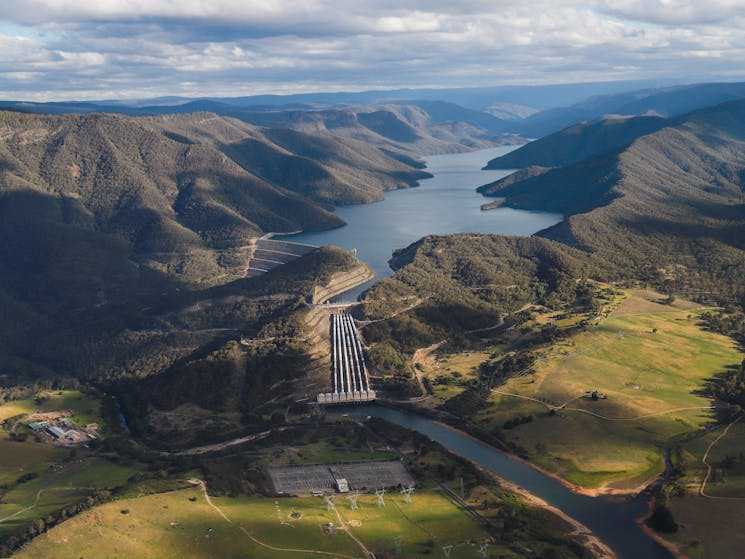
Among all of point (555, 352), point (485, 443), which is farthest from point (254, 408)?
point (555, 352)

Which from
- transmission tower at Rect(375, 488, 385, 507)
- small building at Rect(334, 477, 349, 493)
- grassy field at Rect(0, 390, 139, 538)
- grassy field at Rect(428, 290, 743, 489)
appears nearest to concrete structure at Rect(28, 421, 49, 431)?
grassy field at Rect(0, 390, 139, 538)

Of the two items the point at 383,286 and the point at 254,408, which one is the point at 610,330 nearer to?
the point at 383,286

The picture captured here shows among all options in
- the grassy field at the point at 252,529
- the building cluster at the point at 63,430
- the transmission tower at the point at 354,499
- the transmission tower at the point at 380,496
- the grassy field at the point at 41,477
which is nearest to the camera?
the grassy field at the point at 252,529

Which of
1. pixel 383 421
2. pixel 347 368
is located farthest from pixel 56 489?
pixel 347 368

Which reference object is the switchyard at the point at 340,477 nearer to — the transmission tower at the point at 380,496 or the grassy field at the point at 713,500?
the transmission tower at the point at 380,496

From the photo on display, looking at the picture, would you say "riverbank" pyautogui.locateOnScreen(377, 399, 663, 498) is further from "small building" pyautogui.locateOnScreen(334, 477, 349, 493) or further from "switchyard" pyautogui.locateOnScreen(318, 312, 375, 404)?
"small building" pyautogui.locateOnScreen(334, 477, 349, 493)

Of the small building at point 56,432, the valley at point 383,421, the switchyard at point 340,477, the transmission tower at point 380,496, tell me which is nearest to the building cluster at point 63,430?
the small building at point 56,432
